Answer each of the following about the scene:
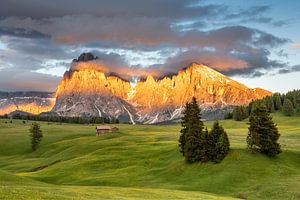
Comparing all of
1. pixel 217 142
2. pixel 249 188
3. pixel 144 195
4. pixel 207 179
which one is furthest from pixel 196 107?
pixel 144 195

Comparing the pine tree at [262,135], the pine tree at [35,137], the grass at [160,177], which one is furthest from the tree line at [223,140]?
the pine tree at [35,137]

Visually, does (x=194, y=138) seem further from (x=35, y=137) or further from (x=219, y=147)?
(x=35, y=137)

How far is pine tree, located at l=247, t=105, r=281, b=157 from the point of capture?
88188 mm

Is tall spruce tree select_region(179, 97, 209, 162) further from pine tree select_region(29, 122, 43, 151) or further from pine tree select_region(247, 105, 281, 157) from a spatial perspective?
pine tree select_region(29, 122, 43, 151)

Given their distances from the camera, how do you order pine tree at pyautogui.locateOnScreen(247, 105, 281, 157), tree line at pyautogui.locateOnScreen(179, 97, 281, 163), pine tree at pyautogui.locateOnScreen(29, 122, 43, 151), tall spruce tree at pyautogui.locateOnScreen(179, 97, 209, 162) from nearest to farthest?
pine tree at pyautogui.locateOnScreen(247, 105, 281, 157) < tree line at pyautogui.locateOnScreen(179, 97, 281, 163) < tall spruce tree at pyautogui.locateOnScreen(179, 97, 209, 162) < pine tree at pyautogui.locateOnScreen(29, 122, 43, 151)

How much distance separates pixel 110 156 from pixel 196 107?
3129 centimetres

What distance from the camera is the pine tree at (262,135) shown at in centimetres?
8819

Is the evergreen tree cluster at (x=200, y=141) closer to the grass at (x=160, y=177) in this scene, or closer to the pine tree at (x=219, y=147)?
the pine tree at (x=219, y=147)

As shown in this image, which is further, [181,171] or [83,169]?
[83,169]

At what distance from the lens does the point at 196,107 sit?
100 m

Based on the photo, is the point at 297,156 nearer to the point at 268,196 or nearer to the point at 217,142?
the point at 217,142

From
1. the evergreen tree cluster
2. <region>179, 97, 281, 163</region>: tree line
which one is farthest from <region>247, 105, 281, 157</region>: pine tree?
the evergreen tree cluster

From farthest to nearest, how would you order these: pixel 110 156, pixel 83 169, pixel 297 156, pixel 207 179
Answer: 1. pixel 110 156
2. pixel 83 169
3. pixel 297 156
4. pixel 207 179

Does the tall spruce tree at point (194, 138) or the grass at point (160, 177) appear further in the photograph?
the tall spruce tree at point (194, 138)
